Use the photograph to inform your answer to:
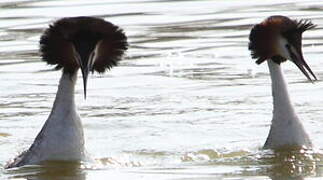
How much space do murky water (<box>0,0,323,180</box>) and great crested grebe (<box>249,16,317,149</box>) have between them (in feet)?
0.66

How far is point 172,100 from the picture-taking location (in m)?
17.0

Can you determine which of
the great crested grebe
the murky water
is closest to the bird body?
the great crested grebe

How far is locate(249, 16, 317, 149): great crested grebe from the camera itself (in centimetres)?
1384

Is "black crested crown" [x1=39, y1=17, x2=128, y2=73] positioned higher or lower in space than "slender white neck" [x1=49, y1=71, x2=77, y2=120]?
higher

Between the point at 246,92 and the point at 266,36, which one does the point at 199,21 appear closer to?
the point at 246,92

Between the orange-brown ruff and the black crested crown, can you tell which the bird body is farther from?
the black crested crown

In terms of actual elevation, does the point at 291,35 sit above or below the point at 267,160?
above

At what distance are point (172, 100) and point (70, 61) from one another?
4.30 metres

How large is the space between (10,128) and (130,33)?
6539 mm

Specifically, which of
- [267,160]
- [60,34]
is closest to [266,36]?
[267,160]

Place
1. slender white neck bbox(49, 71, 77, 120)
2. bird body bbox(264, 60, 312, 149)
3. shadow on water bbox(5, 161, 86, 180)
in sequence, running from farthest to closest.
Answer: bird body bbox(264, 60, 312, 149) < slender white neck bbox(49, 71, 77, 120) < shadow on water bbox(5, 161, 86, 180)

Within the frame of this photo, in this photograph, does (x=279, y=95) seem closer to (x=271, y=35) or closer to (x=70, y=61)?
(x=271, y=35)

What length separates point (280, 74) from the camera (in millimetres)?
14133

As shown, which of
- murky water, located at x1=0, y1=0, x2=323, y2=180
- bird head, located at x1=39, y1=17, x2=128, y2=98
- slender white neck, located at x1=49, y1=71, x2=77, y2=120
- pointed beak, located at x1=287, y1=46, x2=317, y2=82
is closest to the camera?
bird head, located at x1=39, y1=17, x2=128, y2=98
